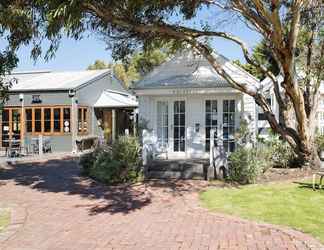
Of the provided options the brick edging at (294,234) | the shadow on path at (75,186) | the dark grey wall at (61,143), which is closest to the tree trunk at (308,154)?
the shadow on path at (75,186)

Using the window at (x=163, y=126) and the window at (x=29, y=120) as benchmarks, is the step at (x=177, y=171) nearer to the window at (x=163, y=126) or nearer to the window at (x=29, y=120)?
the window at (x=163, y=126)

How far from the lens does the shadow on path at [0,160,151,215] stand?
356 inches

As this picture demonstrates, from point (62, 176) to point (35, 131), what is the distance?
1202cm

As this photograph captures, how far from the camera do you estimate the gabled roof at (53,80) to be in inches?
958

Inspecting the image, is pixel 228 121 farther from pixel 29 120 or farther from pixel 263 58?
pixel 29 120

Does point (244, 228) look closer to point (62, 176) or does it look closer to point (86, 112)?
point (62, 176)

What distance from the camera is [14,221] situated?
300 inches

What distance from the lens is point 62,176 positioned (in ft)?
43.6

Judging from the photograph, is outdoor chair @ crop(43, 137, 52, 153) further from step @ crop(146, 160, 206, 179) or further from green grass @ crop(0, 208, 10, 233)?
green grass @ crop(0, 208, 10, 233)

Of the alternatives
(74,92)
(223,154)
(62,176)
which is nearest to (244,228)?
(223,154)

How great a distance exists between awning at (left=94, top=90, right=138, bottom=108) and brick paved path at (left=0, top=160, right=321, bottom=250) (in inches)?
562

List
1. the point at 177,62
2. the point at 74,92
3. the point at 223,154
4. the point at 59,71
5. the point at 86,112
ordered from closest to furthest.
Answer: the point at 223,154
the point at 177,62
the point at 74,92
the point at 86,112
the point at 59,71

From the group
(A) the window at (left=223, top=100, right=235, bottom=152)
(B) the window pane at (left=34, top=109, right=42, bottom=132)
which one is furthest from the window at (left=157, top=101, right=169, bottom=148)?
(B) the window pane at (left=34, top=109, right=42, bottom=132)

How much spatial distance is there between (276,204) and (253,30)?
6.04 metres
